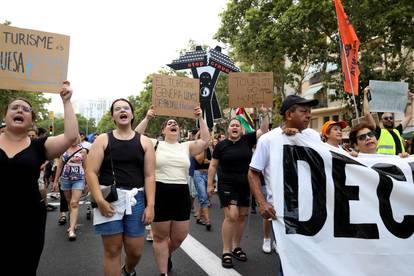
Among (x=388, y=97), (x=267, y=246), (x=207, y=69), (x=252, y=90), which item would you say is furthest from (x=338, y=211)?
(x=207, y=69)

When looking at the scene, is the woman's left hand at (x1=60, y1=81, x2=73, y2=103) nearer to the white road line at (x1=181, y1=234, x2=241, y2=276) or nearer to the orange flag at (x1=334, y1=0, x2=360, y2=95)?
the white road line at (x1=181, y1=234, x2=241, y2=276)

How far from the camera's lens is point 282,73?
2181cm

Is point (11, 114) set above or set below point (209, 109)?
below

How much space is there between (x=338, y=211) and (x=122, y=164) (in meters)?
1.82

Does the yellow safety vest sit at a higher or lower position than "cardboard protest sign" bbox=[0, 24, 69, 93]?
lower

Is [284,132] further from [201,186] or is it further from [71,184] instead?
[201,186]

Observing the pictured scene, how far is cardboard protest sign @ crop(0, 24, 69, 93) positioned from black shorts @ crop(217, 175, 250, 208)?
258 cm

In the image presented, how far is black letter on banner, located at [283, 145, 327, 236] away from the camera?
3217 mm

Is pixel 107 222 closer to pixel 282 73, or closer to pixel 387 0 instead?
pixel 387 0

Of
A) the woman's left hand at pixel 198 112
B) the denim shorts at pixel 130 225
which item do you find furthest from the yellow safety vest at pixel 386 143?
the denim shorts at pixel 130 225

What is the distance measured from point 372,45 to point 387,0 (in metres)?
2.09

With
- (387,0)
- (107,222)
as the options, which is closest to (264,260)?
(107,222)

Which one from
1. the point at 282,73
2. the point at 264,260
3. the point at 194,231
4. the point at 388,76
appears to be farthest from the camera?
the point at 282,73

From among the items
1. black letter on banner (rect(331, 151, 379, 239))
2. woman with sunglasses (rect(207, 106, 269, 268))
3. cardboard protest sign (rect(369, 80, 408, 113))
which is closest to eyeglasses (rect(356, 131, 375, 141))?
black letter on banner (rect(331, 151, 379, 239))
